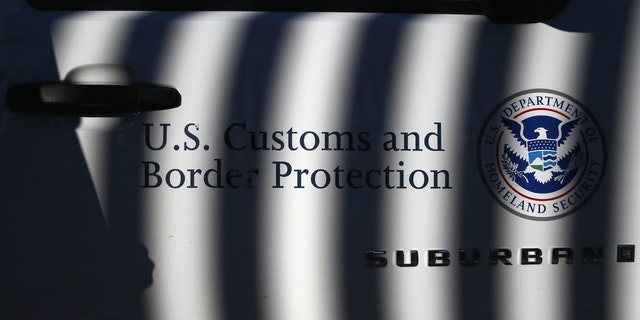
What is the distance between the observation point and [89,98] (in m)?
1.73

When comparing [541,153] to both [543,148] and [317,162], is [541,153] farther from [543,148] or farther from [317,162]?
[317,162]

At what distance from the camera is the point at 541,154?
182 cm

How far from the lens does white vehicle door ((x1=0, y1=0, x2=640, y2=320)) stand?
174cm

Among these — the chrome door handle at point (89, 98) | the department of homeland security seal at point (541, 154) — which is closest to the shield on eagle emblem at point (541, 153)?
the department of homeland security seal at point (541, 154)

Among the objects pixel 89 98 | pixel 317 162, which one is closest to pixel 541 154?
pixel 317 162

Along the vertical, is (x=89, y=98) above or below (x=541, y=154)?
above

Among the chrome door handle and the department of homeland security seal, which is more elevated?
the chrome door handle

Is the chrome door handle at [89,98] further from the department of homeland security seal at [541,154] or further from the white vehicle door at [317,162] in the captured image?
the department of homeland security seal at [541,154]

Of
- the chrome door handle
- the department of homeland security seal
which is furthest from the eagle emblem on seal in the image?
the chrome door handle

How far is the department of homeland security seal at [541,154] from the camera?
1.81m

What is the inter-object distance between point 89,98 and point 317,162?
1.68 feet

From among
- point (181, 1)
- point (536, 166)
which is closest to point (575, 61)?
point (536, 166)

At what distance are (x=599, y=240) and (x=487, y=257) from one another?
27 cm

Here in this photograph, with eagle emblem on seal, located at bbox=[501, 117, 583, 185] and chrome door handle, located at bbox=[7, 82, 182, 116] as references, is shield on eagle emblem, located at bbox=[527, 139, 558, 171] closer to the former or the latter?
eagle emblem on seal, located at bbox=[501, 117, 583, 185]
